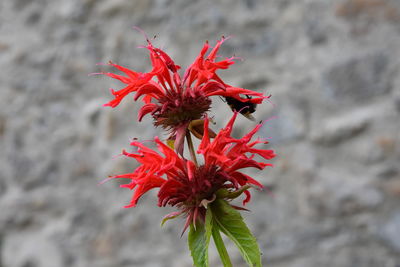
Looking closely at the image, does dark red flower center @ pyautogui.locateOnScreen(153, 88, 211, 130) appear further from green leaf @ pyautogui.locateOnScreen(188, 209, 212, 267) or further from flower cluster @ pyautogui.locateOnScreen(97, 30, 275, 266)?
green leaf @ pyautogui.locateOnScreen(188, 209, 212, 267)

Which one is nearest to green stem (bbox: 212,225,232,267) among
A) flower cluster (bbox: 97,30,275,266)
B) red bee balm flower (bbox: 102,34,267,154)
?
flower cluster (bbox: 97,30,275,266)

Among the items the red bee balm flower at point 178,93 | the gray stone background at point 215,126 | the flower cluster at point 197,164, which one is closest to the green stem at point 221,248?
the flower cluster at point 197,164

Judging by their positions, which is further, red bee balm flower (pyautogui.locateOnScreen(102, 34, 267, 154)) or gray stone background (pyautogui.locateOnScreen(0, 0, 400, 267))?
gray stone background (pyautogui.locateOnScreen(0, 0, 400, 267))

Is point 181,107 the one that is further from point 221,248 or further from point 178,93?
point 221,248

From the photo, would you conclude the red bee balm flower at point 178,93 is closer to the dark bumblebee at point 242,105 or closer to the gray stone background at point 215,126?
the dark bumblebee at point 242,105

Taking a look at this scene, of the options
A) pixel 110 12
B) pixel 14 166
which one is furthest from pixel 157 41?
pixel 14 166

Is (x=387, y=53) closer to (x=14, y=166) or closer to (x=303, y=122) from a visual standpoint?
(x=303, y=122)
